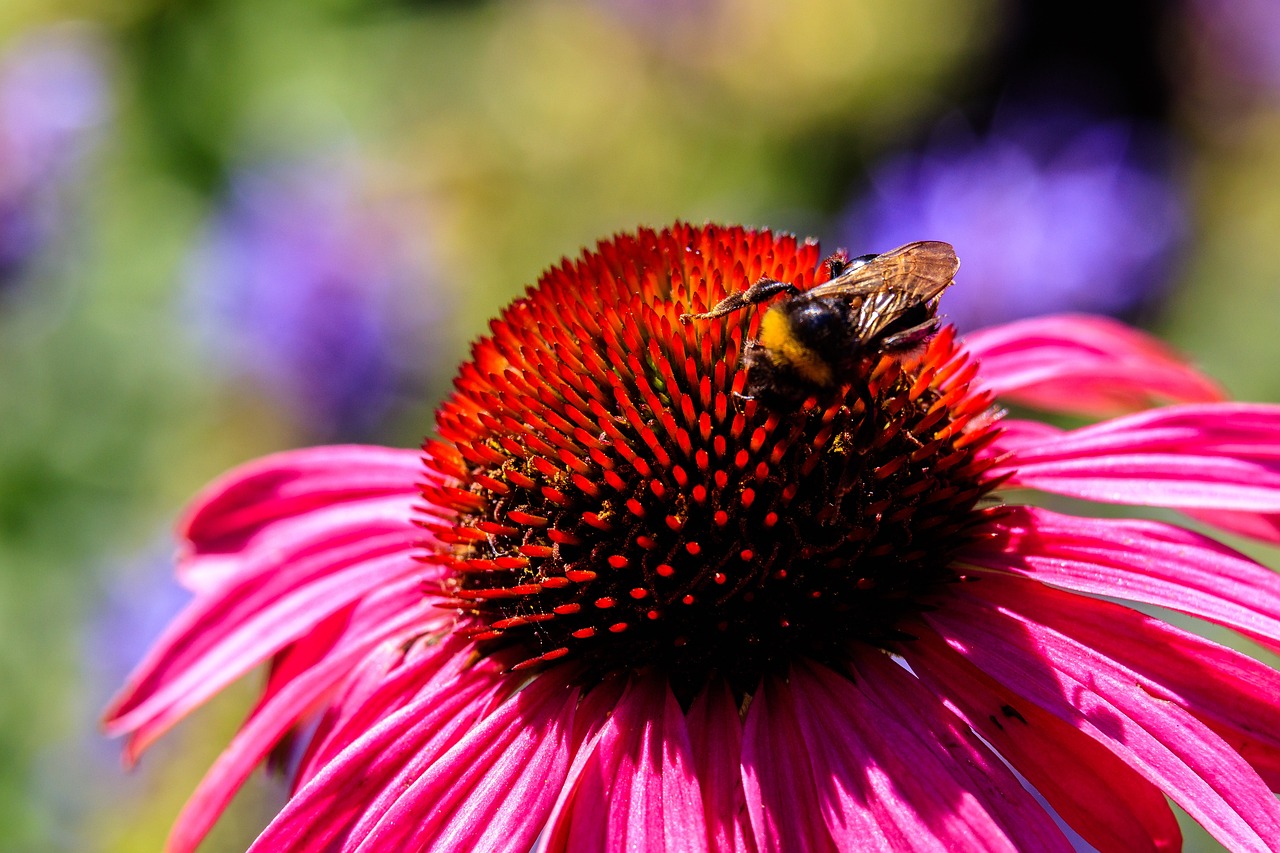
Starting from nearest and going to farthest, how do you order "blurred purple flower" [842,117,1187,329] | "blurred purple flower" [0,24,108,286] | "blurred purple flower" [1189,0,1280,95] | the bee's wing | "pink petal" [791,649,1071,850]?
"pink petal" [791,649,1071,850] < the bee's wing < "blurred purple flower" [842,117,1187,329] < "blurred purple flower" [0,24,108,286] < "blurred purple flower" [1189,0,1280,95]

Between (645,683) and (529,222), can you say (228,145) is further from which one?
(645,683)

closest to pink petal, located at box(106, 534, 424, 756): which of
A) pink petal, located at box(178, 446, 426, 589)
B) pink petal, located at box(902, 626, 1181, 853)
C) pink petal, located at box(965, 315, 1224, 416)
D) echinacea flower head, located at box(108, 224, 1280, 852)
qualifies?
echinacea flower head, located at box(108, 224, 1280, 852)

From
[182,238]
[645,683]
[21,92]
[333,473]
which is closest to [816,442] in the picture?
[645,683]

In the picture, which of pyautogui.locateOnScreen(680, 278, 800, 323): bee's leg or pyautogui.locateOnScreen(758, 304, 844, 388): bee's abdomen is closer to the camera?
pyautogui.locateOnScreen(758, 304, 844, 388): bee's abdomen

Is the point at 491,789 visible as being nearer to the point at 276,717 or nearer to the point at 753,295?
the point at 276,717

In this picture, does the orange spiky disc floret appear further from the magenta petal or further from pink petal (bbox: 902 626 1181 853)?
the magenta petal

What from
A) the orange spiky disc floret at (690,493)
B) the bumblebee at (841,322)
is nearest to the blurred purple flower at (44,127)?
the orange spiky disc floret at (690,493)

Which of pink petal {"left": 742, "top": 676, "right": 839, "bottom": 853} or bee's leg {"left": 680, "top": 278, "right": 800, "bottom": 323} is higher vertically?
bee's leg {"left": 680, "top": 278, "right": 800, "bottom": 323}
